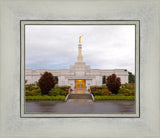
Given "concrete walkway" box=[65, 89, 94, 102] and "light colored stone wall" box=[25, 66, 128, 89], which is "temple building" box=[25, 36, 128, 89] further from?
"concrete walkway" box=[65, 89, 94, 102]

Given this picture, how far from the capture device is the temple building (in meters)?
12.3

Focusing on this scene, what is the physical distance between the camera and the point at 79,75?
1331 centimetres

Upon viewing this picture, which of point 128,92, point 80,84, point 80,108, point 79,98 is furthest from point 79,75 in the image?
point 80,108

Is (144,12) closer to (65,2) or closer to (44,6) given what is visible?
(65,2)

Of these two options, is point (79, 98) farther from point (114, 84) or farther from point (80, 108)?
A: point (80, 108)

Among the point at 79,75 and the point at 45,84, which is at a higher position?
the point at 79,75

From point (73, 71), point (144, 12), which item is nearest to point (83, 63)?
point (73, 71)

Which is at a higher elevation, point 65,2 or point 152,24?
point 65,2

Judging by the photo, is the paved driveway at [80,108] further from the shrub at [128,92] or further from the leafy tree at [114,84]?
the leafy tree at [114,84]

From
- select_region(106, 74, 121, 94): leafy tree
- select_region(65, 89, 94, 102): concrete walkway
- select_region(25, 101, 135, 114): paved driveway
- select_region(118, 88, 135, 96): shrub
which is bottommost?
select_region(65, 89, 94, 102): concrete walkway

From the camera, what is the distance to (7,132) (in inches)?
116

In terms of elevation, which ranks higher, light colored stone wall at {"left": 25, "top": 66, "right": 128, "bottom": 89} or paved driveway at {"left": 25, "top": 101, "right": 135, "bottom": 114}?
light colored stone wall at {"left": 25, "top": 66, "right": 128, "bottom": 89}

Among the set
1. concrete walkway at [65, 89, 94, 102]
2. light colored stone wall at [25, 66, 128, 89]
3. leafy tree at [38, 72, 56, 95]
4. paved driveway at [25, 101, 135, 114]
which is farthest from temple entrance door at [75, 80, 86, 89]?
paved driveway at [25, 101, 135, 114]

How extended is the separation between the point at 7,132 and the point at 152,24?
4193 millimetres
